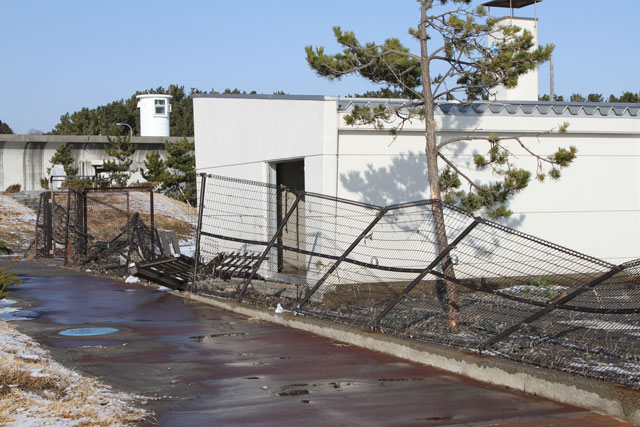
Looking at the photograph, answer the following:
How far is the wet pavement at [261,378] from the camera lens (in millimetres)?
6070

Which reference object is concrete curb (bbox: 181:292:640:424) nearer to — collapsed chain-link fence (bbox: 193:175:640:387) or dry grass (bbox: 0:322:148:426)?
collapsed chain-link fence (bbox: 193:175:640:387)

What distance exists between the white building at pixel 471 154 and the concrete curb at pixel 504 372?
536cm

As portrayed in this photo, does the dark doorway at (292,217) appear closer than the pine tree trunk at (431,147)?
No

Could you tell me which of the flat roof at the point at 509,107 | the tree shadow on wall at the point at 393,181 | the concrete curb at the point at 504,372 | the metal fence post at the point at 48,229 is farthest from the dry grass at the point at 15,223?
the concrete curb at the point at 504,372

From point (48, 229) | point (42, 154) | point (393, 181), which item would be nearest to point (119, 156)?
point (42, 154)

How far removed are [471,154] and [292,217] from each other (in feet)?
14.5

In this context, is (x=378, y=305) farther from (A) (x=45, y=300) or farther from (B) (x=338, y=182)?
(A) (x=45, y=300)

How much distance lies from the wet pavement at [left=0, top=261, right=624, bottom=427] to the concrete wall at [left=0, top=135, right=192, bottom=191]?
32.1 metres

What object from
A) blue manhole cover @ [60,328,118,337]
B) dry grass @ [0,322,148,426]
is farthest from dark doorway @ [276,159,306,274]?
dry grass @ [0,322,148,426]

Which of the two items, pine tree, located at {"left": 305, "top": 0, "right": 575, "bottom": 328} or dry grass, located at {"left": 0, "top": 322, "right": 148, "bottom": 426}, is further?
pine tree, located at {"left": 305, "top": 0, "right": 575, "bottom": 328}

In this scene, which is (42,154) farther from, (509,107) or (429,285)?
(429,285)

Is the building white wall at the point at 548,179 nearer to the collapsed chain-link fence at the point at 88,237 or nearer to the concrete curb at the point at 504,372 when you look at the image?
the concrete curb at the point at 504,372

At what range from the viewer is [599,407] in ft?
20.3

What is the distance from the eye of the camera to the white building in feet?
48.3
